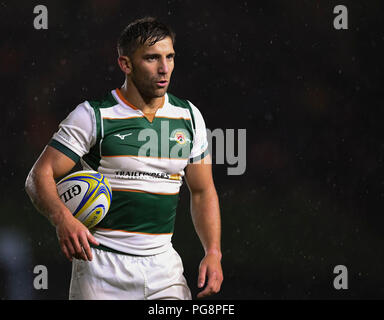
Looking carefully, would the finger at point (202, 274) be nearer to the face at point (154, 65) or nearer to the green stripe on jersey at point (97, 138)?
the green stripe on jersey at point (97, 138)

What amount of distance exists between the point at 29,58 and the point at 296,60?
7.37ft

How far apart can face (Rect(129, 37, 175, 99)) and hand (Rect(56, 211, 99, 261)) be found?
2.36 ft

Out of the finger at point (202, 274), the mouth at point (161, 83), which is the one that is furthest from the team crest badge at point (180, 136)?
the finger at point (202, 274)

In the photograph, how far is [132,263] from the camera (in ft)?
10.8

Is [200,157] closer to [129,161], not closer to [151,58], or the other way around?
[129,161]

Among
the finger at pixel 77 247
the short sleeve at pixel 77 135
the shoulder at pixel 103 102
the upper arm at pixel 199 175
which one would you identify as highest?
the shoulder at pixel 103 102

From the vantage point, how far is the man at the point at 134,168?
128 inches

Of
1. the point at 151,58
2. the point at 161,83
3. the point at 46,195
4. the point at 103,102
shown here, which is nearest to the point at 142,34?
the point at 151,58

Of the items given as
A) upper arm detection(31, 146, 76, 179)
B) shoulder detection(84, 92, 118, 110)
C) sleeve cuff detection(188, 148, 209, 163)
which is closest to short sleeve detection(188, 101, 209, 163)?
sleeve cuff detection(188, 148, 209, 163)

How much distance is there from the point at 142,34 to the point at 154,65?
0.50 feet

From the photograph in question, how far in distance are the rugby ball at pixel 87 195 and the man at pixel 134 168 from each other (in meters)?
0.07

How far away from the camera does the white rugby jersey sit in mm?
3240

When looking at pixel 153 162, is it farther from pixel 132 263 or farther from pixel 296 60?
pixel 296 60

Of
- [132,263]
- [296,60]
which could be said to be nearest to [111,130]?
[132,263]
